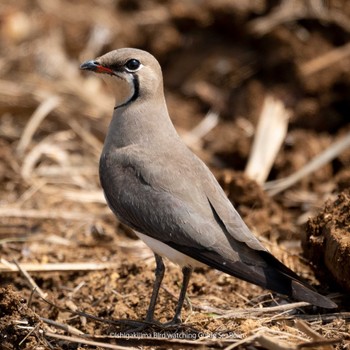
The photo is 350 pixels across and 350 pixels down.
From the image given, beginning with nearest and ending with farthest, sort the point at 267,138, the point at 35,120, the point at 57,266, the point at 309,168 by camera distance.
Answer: the point at 57,266 < the point at 309,168 < the point at 267,138 < the point at 35,120

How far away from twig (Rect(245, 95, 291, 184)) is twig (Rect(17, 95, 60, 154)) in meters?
2.02

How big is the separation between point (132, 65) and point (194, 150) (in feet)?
9.19

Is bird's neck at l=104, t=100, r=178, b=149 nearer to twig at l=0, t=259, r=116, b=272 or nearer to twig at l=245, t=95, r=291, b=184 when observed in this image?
twig at l=0, t=259, r=116, b=272

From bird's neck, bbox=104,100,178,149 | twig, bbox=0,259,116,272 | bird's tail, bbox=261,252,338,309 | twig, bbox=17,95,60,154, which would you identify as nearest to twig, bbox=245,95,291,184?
twig, bbox=0,259,116,272

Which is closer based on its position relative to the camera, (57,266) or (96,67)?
(96,67)

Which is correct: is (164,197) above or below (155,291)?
above

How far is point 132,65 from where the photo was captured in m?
5.21

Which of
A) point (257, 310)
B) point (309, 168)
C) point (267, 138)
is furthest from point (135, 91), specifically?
point (267, 138)

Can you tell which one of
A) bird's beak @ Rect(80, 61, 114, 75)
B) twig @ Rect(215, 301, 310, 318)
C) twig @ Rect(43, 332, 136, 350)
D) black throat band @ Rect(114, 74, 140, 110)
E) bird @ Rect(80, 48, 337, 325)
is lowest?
twig @ Rect(43, 332, 136, 350)

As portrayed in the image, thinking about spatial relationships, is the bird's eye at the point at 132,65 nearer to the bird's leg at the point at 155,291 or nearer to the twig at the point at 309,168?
the bird's leg at the point at 155,291

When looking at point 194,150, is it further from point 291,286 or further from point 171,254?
point 291,286

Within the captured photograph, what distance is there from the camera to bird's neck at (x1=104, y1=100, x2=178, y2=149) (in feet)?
16.6

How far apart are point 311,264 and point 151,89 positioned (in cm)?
149

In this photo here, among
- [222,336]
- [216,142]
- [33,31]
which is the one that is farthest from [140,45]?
[222,336]
